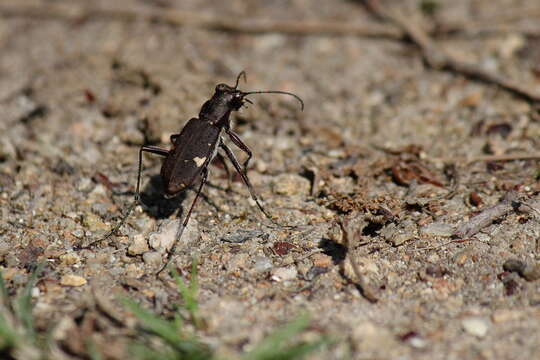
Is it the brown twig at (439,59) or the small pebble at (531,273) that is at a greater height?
the brown twig at (439,59)

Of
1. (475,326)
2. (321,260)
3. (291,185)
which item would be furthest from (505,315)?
(291,185)

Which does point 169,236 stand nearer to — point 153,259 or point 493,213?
point 153,259

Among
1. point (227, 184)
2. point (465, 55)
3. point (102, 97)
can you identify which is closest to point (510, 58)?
point (465, 55)

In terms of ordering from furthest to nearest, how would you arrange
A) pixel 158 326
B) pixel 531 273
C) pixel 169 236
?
pixel 169 236 → pixel 531 273 → pixel 158 326

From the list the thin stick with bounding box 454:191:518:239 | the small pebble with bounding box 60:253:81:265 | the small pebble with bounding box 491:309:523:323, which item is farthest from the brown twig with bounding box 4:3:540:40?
the small pebble with bounding box 491:309:523:323

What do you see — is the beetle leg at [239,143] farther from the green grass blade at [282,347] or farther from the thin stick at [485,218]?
the green grass blade at [282,347]

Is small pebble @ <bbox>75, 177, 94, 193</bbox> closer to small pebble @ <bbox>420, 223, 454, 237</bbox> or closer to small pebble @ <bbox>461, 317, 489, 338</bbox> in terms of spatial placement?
small pebble @ <bbox>420, 223, 454, 237</bbox>

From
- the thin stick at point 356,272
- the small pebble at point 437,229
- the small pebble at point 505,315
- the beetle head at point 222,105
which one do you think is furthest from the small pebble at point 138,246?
the small pebble at point 505,315
